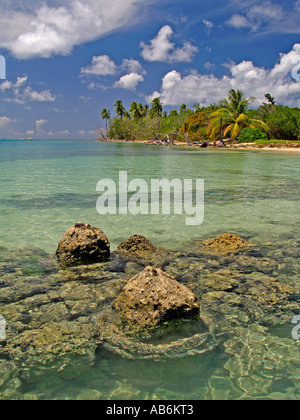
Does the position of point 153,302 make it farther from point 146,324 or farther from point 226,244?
point 226,244

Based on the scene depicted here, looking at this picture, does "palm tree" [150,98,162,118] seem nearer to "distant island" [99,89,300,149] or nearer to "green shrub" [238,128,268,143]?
"distant island" [99,89,300,149]

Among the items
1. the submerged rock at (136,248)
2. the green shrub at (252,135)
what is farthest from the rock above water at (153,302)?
the green shrub at (252,135)

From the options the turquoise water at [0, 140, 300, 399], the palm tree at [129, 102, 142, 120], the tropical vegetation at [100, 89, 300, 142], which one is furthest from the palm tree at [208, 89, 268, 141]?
the palm tree at [129, 102, 142, 120]

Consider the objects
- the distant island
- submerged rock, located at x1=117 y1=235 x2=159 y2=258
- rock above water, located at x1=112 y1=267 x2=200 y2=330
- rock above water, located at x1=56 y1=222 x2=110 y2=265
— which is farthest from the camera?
the distant island

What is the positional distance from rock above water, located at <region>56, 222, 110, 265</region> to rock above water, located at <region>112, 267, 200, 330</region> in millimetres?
1707

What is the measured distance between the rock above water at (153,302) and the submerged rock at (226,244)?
2257 mm

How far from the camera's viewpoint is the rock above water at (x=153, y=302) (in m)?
3.41

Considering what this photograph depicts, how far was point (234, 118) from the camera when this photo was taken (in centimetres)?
5825

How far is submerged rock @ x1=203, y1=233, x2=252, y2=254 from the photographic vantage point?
5727mm

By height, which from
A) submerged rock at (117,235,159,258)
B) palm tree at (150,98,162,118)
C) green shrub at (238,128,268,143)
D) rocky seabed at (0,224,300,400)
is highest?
palm tree at (150,98,162,118)

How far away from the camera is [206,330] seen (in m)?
3.35

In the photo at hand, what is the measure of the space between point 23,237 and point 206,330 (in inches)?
188

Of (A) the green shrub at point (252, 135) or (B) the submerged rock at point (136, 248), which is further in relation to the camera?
(A) the green shrub at point (252, 135)

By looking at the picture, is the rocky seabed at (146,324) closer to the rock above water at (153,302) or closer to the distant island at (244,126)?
the rock above water at (153,302)
